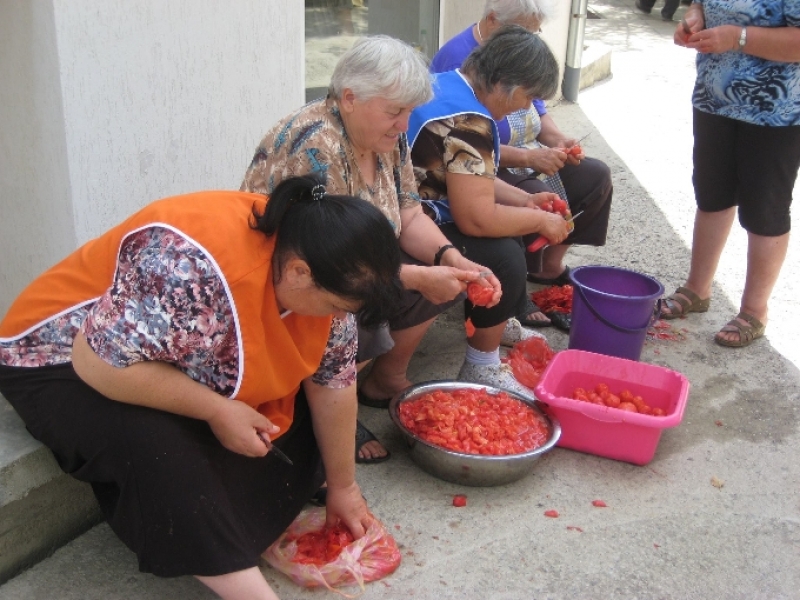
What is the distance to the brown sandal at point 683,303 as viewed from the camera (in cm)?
440

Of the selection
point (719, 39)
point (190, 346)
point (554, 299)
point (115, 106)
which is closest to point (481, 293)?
point (190, 346)

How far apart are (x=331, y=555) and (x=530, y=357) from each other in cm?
163

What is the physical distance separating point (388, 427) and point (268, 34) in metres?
1.70

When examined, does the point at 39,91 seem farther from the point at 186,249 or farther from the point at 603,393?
the point at 603,393

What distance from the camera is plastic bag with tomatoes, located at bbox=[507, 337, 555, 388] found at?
12.2 feet

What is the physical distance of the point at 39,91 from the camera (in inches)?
118

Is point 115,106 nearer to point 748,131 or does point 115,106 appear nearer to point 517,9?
point 517,9

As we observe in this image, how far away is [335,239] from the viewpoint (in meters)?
1.98

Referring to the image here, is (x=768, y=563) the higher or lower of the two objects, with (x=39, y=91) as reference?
lower

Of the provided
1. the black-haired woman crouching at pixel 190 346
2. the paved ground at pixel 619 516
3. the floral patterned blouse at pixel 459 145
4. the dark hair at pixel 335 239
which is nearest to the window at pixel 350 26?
the paved ground at pixel 619 516

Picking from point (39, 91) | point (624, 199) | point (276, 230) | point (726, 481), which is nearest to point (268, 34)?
point (39, 91)

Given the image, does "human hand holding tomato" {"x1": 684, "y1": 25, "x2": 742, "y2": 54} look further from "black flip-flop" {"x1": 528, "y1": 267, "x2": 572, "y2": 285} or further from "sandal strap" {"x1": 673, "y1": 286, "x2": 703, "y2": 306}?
"black flip-flop" {"x1": 528, "y1": 267, "x2": 572, "y2": 285}

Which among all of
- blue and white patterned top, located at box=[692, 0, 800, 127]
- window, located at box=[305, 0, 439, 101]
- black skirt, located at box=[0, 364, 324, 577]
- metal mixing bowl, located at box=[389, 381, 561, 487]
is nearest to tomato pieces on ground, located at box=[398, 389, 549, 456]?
metal mixing bowl, located at box=[389, 381, 561, 487]

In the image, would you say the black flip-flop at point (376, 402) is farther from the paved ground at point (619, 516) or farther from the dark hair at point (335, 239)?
the dark hair at point (335, 239)
